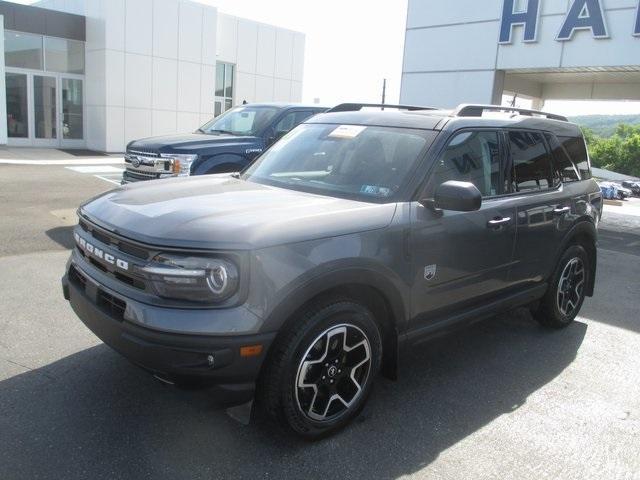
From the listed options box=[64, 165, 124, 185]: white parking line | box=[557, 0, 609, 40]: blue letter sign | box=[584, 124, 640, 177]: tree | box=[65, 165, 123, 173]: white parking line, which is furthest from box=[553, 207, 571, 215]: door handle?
box=[584, 124, 640, 177]: tree

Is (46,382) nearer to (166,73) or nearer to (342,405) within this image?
(342,405)

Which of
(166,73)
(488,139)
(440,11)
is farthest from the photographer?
(166,73)

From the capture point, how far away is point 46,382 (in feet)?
11.8

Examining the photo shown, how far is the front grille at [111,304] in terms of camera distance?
2.88 m

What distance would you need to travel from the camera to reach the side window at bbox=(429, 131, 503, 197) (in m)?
3.68

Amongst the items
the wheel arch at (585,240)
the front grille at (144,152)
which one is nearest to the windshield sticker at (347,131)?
the wheel arch at (585,240)

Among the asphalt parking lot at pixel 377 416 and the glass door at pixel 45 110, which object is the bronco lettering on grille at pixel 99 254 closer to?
the asphalt parking lot at pixel 377 416

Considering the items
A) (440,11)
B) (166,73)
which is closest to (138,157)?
(440,11)

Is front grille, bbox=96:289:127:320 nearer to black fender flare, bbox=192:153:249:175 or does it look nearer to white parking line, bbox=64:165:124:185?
black fender flare, bbox=192:153:249:175

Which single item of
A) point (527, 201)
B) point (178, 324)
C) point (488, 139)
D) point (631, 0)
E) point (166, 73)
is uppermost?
point (631, 0)

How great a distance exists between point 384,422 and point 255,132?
601 centimetres

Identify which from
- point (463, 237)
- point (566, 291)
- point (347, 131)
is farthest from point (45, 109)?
point (463, 237)

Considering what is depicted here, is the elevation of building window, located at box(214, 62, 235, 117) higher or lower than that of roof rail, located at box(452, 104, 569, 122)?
higher

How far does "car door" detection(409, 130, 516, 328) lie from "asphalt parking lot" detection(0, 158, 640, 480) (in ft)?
2.07
